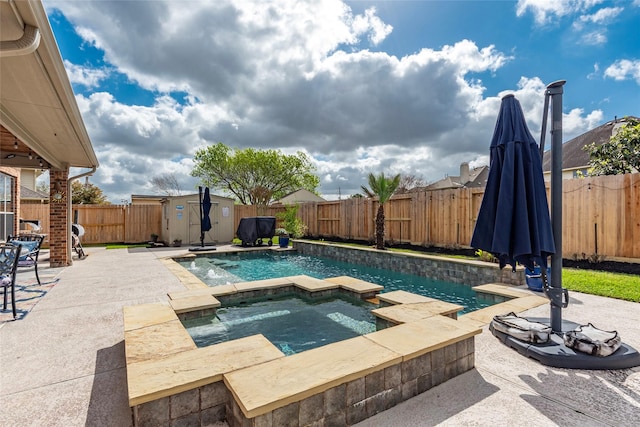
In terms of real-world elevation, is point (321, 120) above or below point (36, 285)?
above

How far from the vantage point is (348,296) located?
4688 mm

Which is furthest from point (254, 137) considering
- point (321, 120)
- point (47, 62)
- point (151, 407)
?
point (151, 407)

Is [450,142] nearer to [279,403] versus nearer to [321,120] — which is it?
[321,120]

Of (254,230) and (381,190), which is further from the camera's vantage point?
(254,230)

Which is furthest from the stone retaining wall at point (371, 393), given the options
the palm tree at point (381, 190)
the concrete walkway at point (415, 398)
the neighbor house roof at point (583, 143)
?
the neighbor house roof at point (583, 143)

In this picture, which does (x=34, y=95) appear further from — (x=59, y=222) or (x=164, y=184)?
(x=164, y=184)

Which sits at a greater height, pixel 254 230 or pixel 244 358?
pixel 254 230

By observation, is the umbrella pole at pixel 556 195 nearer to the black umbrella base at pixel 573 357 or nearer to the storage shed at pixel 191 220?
the black umbrella base at pixel 573 357

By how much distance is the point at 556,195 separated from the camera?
2.64m

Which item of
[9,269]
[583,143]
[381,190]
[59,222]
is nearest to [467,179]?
[583,143]

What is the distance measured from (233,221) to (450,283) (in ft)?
36.6

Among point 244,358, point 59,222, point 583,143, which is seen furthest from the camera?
point 583,143

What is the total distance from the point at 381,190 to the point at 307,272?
4.30 metres

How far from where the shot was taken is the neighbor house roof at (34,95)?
2.23m
